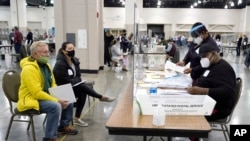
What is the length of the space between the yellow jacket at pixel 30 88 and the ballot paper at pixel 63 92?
0.08 meters

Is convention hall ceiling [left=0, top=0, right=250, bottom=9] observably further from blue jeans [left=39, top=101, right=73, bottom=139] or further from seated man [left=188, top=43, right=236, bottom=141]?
seated man [left=188, top=43, right=236, bottom=141]

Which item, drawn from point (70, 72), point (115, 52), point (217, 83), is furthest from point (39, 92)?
point (115, 52)

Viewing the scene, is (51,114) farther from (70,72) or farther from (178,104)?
(178,104)

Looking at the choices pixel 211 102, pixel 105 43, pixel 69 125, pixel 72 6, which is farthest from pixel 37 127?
pixel 105 43

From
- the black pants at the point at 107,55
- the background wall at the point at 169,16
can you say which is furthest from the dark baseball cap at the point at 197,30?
the background wall at the point at 169,16

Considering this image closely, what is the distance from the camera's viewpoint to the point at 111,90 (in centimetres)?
572

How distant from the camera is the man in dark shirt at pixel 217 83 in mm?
2191

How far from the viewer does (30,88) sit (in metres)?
2.58

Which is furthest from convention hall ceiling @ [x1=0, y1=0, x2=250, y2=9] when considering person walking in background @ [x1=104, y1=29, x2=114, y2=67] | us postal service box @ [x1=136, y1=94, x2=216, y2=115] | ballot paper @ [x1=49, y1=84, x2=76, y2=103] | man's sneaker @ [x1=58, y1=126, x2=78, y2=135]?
us postal service box @ [x1=136, y1=94, x2=216, y2=115]

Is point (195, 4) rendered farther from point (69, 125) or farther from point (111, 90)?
point (69, 125)

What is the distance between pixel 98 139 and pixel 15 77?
124 centimetres

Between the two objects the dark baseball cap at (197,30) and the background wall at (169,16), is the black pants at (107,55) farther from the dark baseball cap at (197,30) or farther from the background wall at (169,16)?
the background wall at (169,16)

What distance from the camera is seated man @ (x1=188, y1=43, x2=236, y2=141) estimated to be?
2191 mm

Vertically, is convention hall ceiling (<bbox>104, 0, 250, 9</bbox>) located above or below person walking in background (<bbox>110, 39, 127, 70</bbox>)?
above
